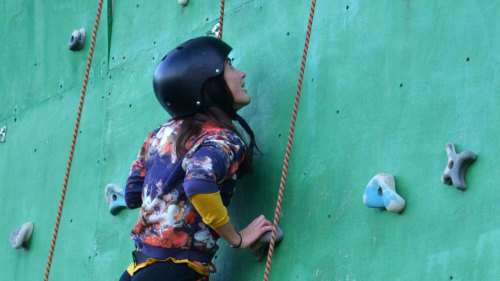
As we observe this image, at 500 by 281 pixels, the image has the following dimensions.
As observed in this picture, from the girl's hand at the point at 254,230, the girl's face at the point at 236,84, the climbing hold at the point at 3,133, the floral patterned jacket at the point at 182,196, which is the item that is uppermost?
the girl's face at the point at 236,84

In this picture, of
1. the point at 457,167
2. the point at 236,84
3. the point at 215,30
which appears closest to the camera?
the point at 457,167

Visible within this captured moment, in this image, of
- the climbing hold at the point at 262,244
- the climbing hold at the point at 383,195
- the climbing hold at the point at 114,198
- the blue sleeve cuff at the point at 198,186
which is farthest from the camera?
the climbing hold at the point at 114,198

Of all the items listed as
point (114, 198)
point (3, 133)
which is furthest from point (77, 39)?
point (114, 198)

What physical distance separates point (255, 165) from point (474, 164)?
45.6 inches

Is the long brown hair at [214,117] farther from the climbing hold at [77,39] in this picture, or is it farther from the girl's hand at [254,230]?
the climbing hold at [77,39]

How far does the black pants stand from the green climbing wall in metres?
0.34

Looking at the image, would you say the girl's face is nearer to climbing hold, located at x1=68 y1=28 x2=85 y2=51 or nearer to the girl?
the girl

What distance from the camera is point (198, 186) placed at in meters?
4.27

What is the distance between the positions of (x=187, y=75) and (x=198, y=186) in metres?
0.51

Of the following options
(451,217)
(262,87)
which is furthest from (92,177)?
(451,217)

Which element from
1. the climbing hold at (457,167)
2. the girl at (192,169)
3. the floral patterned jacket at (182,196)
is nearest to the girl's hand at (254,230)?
the girl at (192,169)

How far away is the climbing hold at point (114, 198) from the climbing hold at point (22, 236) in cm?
76

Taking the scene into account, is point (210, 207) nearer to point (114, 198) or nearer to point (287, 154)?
point (287, 154)

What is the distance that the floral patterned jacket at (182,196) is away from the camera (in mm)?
4402
